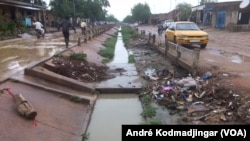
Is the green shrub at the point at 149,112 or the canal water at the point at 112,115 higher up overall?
the green shrub at the point at 149,112

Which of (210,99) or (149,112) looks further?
(210,99)

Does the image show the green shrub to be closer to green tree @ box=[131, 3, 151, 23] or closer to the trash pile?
the trash pile

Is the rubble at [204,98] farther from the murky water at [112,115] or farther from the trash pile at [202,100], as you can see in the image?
the murky water at [112,115]

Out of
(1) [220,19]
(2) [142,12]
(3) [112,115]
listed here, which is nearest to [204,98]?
(3) [112,115]

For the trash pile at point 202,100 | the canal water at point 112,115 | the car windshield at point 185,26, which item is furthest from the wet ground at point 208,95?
the car windshield at point 185,26

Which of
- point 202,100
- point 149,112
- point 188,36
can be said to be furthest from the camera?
point 188,36

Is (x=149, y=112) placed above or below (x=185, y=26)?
below

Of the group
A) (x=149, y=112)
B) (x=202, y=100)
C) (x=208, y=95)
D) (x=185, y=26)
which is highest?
(x=185, y=26)

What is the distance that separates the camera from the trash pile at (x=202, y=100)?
629 centimetres

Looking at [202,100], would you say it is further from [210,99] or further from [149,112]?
[149,112]

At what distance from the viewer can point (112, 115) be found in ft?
25.2

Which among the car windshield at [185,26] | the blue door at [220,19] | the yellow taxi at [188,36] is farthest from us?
the blue door at [220,19]

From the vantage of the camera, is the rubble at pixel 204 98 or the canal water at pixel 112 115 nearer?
the rubble at pixel 204 98

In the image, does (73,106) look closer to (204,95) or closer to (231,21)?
(204,95)
